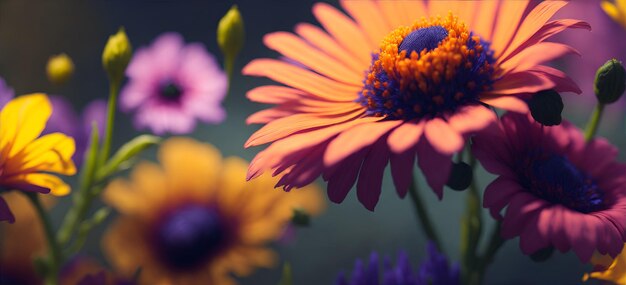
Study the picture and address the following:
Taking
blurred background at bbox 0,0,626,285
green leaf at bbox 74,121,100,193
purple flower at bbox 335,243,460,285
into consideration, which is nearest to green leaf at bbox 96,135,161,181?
green leaf at bbox 74,121,100,193

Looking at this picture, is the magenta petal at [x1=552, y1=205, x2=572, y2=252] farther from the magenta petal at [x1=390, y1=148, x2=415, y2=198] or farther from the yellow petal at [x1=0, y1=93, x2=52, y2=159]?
the yellow petal at [x1=0, y1=93, x2=52, y2=159]

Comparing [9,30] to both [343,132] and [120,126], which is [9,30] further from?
[343,132]

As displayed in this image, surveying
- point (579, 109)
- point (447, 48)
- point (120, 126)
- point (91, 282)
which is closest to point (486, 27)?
point (447, 48)

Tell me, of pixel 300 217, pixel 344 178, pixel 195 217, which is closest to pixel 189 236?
pixel 195 217

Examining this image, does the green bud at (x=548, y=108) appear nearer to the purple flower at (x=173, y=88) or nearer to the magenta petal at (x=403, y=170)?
the magenta petal at (x=403, y=170)

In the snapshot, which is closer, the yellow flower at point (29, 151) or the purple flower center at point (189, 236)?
the yellow flower at point (29, 151)

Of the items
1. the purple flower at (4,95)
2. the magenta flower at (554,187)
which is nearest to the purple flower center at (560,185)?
the magenta flower at (554,187)
